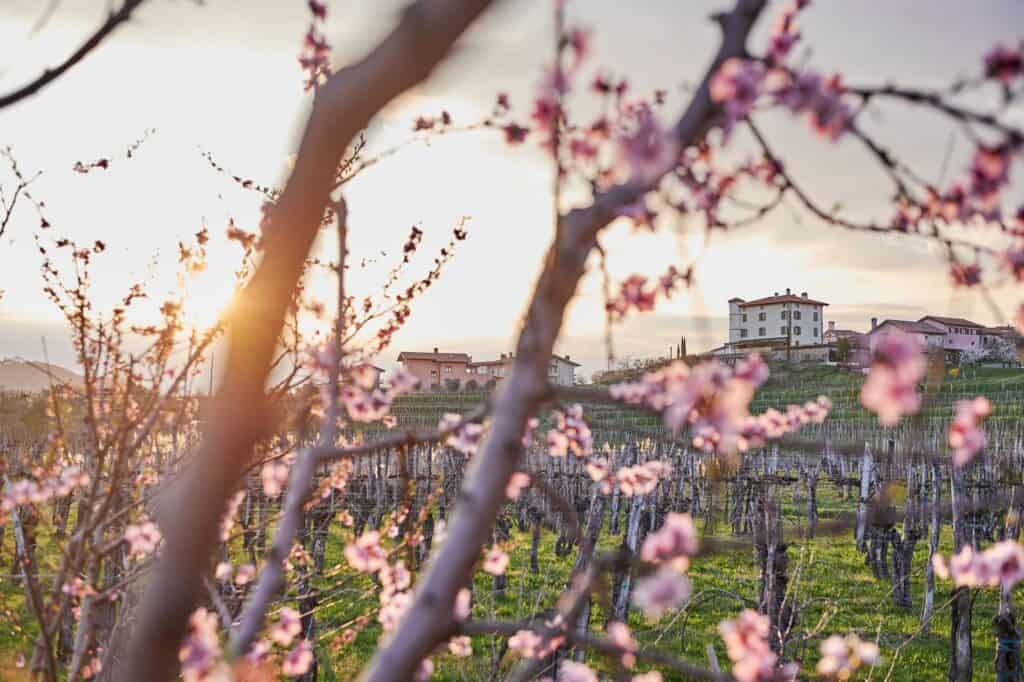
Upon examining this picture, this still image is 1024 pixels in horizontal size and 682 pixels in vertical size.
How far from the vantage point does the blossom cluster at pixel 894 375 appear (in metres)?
1.77

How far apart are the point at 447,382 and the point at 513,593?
173 ft

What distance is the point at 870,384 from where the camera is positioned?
1.84 m

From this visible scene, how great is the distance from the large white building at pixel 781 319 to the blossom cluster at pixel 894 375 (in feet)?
269

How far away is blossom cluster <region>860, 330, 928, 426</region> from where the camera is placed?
5.80ft

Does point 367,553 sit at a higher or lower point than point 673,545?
lower

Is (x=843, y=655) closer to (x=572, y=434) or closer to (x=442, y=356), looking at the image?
(x=572, y=434)

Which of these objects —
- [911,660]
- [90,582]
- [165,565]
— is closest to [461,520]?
[165,565]

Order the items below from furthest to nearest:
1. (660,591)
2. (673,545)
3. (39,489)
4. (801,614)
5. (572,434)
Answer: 1. (801,614)
2. (39,489)
3. (572,434)
4. (673,545)
5. (660,591)

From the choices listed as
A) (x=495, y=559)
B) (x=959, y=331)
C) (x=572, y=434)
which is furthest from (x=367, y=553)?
(x=959, y=331)

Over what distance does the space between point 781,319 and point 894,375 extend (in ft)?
278

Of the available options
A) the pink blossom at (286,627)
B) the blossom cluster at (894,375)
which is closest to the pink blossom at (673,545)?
the blossom cluster at (894,375)

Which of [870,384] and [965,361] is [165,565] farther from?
[965,361]

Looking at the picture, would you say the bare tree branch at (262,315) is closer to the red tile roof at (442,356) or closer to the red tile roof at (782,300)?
the red tile roof at (442,356)

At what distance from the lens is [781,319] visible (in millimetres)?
83188
